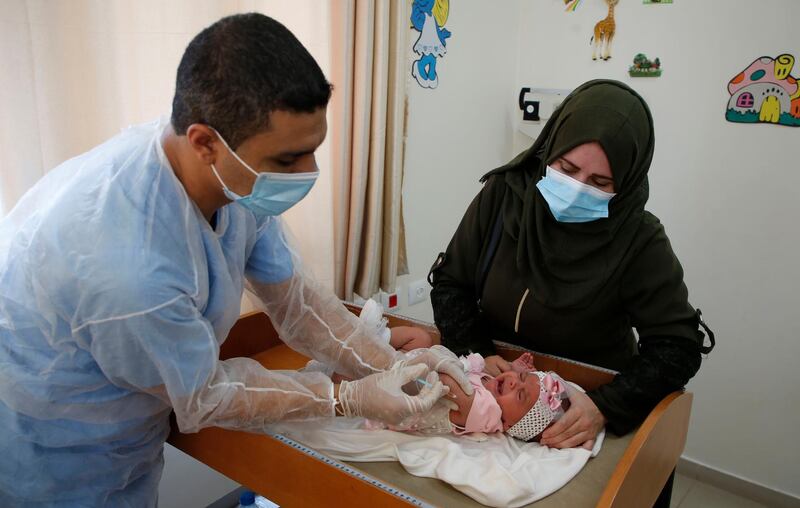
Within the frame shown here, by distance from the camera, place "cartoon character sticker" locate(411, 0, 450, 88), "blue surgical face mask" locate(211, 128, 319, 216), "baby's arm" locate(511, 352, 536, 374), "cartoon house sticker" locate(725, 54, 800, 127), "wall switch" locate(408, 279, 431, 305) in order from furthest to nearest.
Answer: "wall switch" locate(408, 279, 431, 305)
"cartoon character sticker" locate(411, 0, 450, 88)
"cartoon house sticker" locate(725, 54, 800, 127)
"baby's arm" locate(511, 352, 536, 374)
"blue surgical face mask" locate(211, 128, 319, 216)

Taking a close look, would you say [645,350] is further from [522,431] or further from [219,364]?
[219,364]

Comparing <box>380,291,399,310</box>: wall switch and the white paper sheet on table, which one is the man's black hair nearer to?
the white paper sheet on table

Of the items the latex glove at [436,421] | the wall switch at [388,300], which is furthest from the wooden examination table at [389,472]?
the wall switch at [388,300]

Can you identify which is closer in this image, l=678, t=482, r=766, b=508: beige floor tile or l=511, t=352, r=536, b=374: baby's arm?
l=511, t=352, r=536, b=374: baby's arm

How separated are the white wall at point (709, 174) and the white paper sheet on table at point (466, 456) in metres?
1.49

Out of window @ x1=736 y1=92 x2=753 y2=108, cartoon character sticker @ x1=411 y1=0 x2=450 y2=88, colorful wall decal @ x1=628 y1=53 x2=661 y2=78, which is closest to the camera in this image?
window @ x1=736 y1=92 x2=753 y2=108

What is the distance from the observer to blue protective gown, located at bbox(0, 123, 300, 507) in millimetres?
921

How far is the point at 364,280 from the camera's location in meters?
2.35

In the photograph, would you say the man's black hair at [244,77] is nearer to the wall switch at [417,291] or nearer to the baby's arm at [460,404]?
the baby's arm at [460,404]

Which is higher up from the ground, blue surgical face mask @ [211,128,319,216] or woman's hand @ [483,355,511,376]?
blue surgical face mask @ [211,128,319,216]

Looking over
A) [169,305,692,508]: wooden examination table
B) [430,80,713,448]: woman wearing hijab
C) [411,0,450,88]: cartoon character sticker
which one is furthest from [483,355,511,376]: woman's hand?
[411,0,450,88]: cartoon character sticker

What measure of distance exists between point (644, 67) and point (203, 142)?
2473 millimetres

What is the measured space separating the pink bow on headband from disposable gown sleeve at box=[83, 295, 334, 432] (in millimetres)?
627

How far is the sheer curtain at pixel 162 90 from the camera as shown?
148 cm
